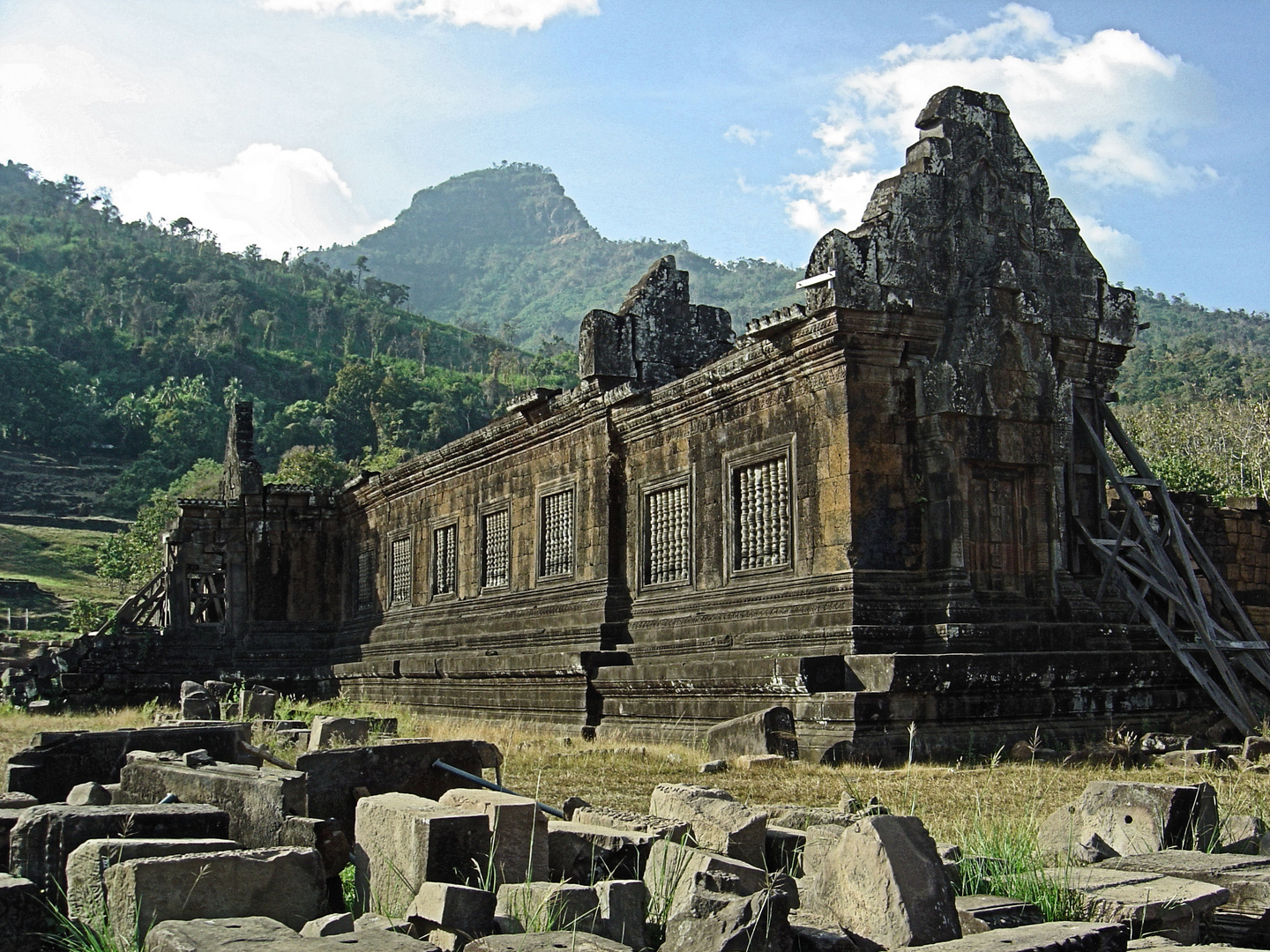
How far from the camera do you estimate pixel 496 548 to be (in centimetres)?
2056

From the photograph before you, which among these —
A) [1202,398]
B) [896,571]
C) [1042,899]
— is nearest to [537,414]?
[896,571]

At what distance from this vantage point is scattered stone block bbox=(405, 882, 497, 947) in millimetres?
4633

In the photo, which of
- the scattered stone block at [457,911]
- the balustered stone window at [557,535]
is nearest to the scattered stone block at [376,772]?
the scattered stone block at [457,911]

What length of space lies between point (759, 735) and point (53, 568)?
5848 cm

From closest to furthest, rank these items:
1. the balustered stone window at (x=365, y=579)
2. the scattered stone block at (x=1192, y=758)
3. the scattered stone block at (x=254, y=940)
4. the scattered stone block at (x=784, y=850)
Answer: the scattered stone block at (x=254, y=940), the scattered stone block at (x=784, y=850), the scattered stone block at (x=1192, y=758), the balustered stone window at (x=365, y=579)

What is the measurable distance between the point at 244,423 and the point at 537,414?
1275 centimetres

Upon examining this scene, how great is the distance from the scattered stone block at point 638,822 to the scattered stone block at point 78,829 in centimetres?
161

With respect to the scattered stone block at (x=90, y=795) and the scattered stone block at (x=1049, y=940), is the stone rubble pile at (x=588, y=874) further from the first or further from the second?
the scattered stone block at (x=90, y=795)

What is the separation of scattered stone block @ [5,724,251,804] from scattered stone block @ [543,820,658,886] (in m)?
3.57

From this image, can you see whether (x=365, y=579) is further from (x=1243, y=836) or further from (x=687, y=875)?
(x=687, y=875)

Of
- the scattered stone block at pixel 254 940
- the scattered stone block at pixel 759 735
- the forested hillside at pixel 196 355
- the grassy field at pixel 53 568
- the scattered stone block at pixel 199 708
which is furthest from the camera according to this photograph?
the forested hillside at pixel 196 355

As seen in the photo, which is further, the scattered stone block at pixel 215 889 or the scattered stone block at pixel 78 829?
the scattered stone block at pixel 78 829

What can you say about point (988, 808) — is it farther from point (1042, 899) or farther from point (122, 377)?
point (122, 377)

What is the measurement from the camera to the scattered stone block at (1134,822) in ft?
20.0
